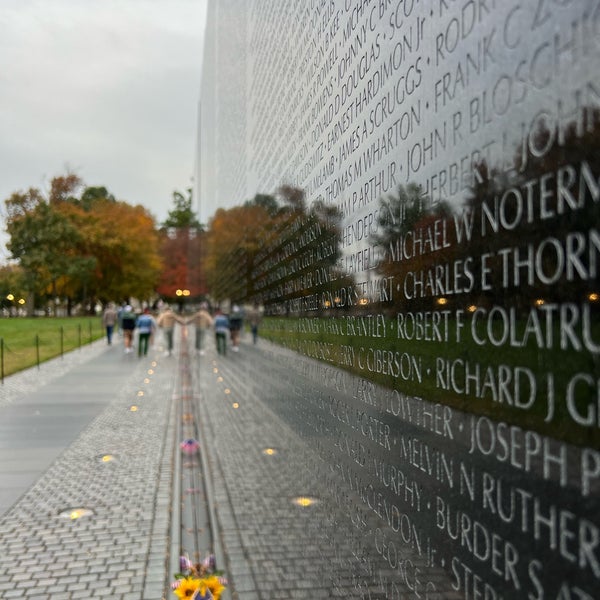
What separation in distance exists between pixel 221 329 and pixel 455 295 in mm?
19326

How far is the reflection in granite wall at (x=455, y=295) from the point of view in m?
1.24

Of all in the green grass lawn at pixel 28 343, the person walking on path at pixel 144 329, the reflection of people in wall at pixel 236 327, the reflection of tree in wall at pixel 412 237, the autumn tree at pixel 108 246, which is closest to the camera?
the reflection of tree in wall at pixel 412 237

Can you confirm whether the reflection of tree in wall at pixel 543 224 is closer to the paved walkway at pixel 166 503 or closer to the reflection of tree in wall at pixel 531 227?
the reflection of tree in wall at pixel 531 227

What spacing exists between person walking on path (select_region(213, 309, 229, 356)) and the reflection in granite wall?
55.7 feet

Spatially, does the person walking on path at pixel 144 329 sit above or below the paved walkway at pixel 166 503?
above

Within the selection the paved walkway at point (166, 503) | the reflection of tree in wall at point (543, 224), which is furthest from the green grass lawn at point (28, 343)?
the reflection of tree in wall at point (543, 224)

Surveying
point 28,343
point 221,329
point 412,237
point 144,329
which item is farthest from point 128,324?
point 412,237

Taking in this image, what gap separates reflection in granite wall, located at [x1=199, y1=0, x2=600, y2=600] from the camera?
124 cm

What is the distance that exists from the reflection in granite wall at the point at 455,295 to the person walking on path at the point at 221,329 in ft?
55.7

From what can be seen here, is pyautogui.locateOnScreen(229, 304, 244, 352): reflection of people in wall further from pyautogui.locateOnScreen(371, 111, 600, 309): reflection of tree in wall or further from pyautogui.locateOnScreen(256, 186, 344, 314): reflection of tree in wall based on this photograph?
pyautogui.locateOnScreen(371, 111, 600, 309): reflection of tree in wall

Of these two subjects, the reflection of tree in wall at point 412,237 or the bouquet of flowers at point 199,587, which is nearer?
the reflection of tree in wall at point 412,237

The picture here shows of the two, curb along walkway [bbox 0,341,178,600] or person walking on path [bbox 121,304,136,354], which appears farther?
person walking on path [bbox 121,304,136,354]

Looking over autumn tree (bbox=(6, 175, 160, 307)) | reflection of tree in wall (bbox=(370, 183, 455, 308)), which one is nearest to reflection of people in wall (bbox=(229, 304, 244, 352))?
reflection of tree in wall (bbox=(370, 183, 455, 308))

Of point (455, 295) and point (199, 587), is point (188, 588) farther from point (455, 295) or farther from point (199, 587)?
point (455, 295)
